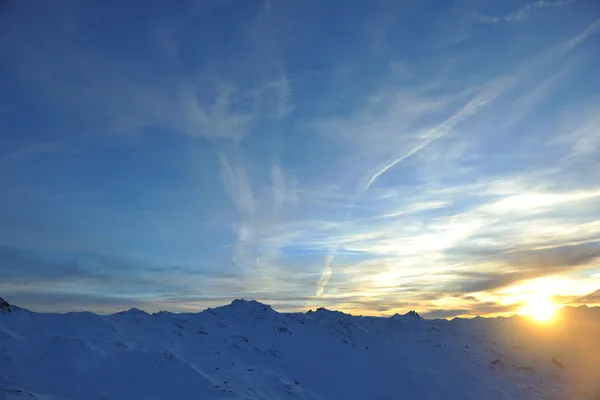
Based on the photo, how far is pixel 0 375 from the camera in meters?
24.1

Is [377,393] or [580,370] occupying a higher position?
[580,370]

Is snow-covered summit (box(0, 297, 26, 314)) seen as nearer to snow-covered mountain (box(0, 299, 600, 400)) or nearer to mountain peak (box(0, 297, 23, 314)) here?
mountain peak (box(0, 297, 23, 314))

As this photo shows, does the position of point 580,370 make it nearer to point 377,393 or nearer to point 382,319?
point 382,319

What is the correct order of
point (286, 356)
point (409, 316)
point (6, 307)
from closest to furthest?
1. point (6, 307)
2. point (286, 356)
3. point (409, 316)

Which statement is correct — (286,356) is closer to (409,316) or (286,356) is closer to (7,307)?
(409,316)

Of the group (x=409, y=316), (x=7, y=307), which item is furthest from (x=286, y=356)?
(x=7, y=307)

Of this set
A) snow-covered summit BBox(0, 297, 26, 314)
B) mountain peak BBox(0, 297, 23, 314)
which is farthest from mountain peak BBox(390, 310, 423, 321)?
mountain peak BBox(0, 297, 23, 314)

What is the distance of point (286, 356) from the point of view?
136 feet

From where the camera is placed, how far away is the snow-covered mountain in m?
26.9

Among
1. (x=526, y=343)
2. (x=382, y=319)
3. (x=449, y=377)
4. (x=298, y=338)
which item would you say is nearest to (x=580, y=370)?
(x=526, y=343)

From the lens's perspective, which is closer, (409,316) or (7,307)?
(7,307)

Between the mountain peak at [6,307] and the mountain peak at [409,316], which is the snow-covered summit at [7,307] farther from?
the mountain peak at [409,316]

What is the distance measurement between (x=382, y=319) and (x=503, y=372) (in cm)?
1554

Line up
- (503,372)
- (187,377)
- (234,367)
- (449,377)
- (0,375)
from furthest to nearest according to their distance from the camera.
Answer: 1. (503,372)
2. (449,377)
3. (234,367)
4. (187,377)
5. (0,375)
